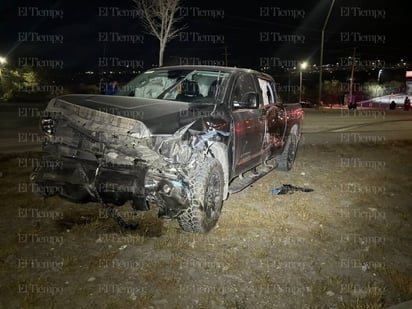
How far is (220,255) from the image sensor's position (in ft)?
12.9

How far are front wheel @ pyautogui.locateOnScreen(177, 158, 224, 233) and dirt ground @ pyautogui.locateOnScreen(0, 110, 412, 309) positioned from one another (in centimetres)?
19

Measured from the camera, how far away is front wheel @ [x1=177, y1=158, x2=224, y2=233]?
4043 millimetres

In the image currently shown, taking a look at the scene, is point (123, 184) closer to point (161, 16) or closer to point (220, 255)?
point (220, 255)

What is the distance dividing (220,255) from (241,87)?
2.54 metres

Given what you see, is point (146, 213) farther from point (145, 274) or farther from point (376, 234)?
point (376, 234)

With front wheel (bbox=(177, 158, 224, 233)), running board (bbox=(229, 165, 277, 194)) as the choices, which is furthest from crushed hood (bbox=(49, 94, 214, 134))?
running board (bbox=(229, 165, 277, 194))

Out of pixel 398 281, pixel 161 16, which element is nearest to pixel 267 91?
pixel 398 281

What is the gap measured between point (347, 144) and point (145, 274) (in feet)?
32.7

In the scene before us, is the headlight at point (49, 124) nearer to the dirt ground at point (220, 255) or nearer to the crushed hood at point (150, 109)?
the crushed hood at point (150, 109)

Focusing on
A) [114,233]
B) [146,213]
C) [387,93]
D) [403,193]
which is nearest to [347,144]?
[403,193]

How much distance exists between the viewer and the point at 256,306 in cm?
309

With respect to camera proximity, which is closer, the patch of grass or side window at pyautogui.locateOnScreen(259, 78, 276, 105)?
the patch of grass

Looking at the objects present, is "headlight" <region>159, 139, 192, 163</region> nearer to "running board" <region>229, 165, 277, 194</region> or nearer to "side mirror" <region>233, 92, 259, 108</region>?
"side mirror" <region>233, 92, 259, 108</region>

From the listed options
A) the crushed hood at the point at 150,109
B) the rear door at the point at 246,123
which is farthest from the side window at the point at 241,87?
the crushed hood at the point at 150,109
